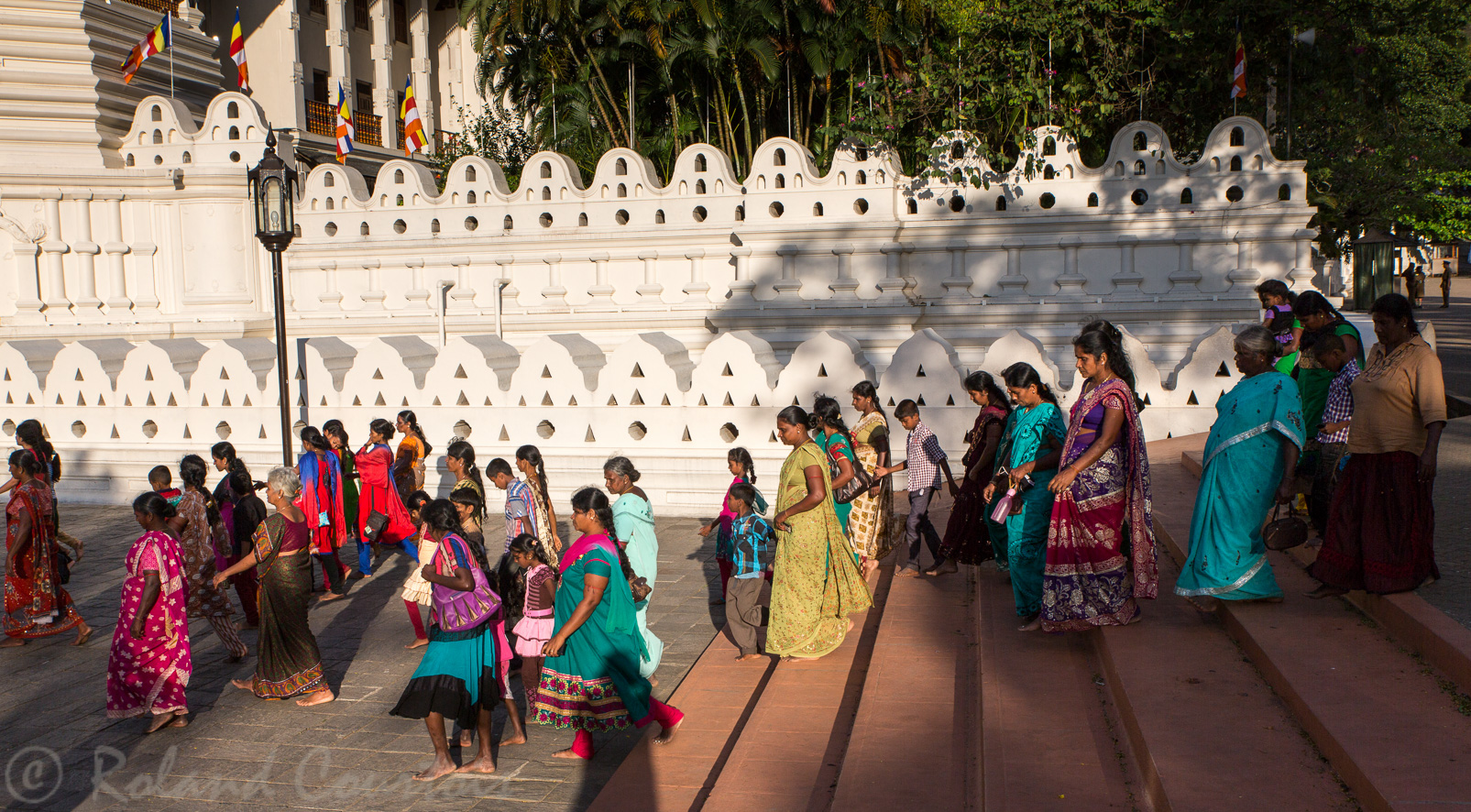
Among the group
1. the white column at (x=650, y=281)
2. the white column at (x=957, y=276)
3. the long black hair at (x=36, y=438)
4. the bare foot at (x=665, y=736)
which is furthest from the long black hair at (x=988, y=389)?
the white column at (x=650, y=281)

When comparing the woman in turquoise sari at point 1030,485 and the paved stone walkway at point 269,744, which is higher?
the woman in turquoise sari at point 1030,485

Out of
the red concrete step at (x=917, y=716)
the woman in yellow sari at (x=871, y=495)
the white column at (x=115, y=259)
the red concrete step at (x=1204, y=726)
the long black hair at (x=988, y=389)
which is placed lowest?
the red concrete step at (x=917, y=716)

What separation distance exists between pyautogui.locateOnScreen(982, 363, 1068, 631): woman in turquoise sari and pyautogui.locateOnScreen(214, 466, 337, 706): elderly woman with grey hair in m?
3.72

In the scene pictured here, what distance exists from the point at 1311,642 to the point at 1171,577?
1.74 meters

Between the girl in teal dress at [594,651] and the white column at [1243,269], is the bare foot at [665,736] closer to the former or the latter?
the girl in teal dress at [594,651]

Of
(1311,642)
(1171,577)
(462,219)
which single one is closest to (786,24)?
(462,219)

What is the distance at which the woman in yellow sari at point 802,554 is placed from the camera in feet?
19.0

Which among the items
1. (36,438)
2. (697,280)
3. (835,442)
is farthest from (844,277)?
(36,438)

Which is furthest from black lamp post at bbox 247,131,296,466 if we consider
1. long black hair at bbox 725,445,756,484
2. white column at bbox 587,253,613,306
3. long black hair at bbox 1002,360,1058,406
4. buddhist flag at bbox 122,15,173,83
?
buddhist flag at bbox 122,15,173,83

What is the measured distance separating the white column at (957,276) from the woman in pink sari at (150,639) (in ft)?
31.4

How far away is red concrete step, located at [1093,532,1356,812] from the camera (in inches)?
135

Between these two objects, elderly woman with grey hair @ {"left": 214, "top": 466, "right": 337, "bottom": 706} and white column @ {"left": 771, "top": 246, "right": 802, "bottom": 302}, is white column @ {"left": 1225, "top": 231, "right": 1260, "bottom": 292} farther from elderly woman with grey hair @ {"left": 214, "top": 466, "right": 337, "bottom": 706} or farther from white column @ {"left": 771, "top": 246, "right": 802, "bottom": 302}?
elderly woman with grey hair @ {"left": 214, "top": 466, "right": 337, "bottom": 706}

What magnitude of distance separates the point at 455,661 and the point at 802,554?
1949mm

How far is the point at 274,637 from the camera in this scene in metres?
5.73
